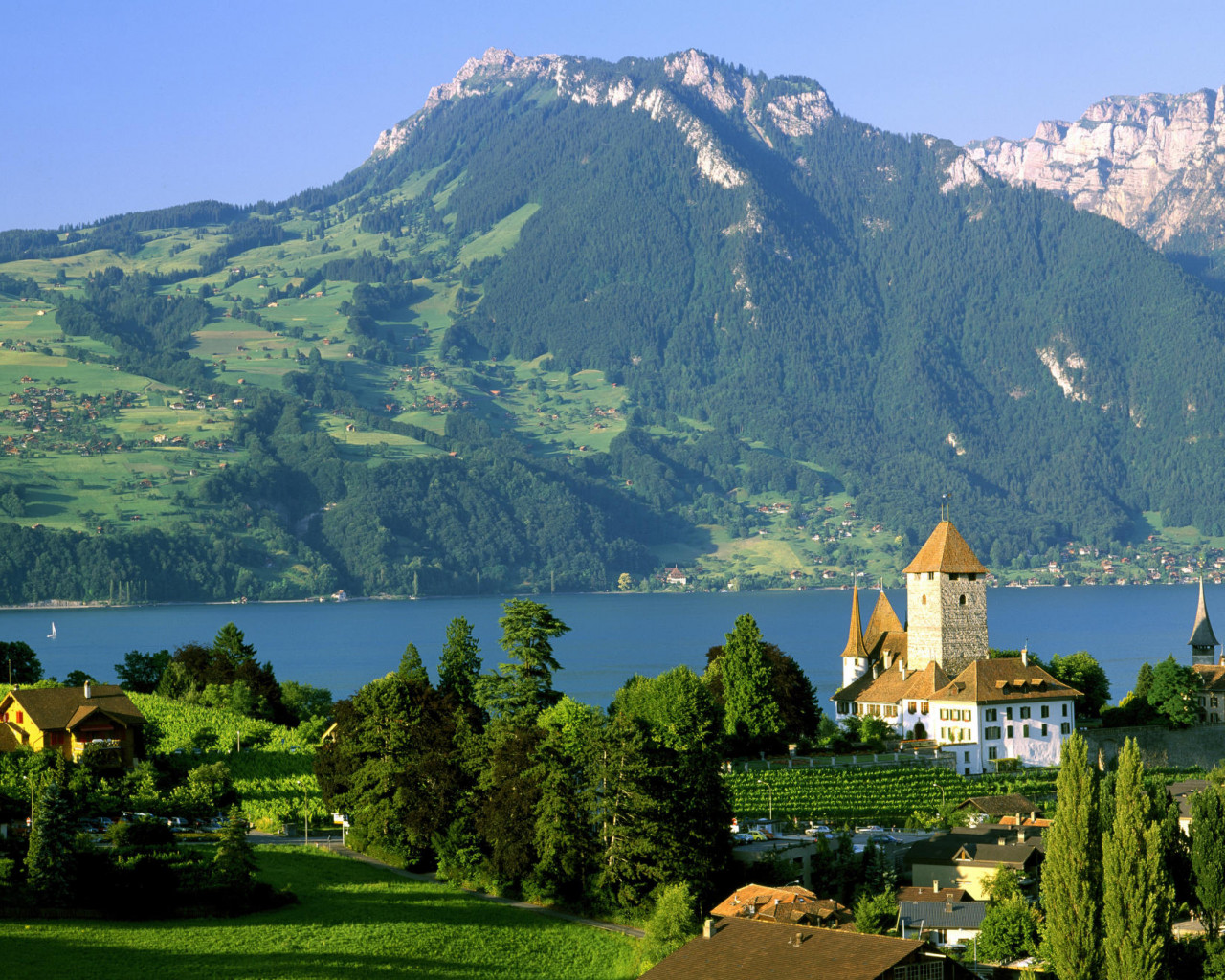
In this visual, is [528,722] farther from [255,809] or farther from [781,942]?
[781,942]

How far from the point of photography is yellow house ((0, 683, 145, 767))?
71.6 metres

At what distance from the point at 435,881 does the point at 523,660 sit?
1949 centimetres

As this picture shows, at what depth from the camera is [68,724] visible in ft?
235

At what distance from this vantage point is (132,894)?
179ft

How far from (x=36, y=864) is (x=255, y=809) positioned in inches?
736

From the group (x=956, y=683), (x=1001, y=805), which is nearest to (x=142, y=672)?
(x=956, y=683)

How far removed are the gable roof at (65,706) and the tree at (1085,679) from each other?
60134mm

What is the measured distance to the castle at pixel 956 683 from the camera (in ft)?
307

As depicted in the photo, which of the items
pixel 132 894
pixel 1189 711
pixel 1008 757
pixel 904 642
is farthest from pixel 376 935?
pixel 1189 711

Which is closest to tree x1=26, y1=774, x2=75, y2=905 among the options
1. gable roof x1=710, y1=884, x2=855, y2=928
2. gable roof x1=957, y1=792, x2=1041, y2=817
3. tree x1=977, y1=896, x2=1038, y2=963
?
gable roof x1=710, y1=884, x2=855, y2=928

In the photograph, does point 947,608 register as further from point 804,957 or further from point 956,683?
point 804,957

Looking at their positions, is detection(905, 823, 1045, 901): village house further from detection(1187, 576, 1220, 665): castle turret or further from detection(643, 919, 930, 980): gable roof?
detection(1187, 576, 1220, 665): castle turret

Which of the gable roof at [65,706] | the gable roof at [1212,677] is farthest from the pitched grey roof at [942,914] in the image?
the gable roof at [1212,677]

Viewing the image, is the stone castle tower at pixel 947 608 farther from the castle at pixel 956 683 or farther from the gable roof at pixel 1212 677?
the gable roof at pixel 1212 677
